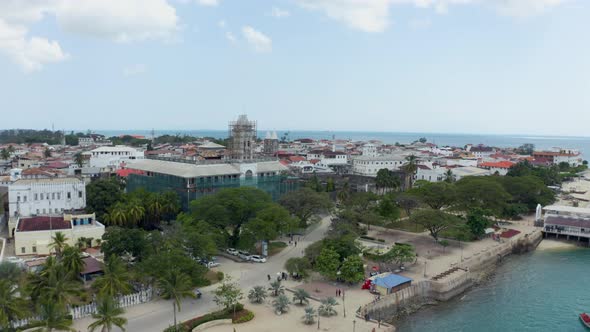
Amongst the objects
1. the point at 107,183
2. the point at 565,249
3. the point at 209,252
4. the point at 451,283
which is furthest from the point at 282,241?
the point at 565,249

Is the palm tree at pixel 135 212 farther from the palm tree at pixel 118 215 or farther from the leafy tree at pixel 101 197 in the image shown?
the leafy tree at pixel 101 197

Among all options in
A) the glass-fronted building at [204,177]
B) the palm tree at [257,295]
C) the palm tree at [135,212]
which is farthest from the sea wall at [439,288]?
the palm tree at [135,212]

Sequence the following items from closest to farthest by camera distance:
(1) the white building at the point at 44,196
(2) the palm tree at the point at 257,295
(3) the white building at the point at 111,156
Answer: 1. (2) the palm tree at the point at 257,295
2. (1) the white building at the point at 44,196
3. (3) the white building at the point at 111,156

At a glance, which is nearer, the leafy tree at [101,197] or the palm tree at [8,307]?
the palm tree at [8,307]

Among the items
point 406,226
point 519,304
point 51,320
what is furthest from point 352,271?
point 406,226

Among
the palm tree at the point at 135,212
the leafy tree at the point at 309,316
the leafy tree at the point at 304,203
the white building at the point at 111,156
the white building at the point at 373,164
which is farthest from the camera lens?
the white building at the point at 373,164

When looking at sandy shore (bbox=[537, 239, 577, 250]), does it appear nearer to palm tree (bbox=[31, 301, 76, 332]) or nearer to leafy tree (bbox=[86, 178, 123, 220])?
leafy tree (bbox=[86, 178, 123, 220])

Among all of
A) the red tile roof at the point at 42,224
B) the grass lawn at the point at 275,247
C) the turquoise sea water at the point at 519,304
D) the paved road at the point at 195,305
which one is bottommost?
the turquoise sea water at the point at 519,304
